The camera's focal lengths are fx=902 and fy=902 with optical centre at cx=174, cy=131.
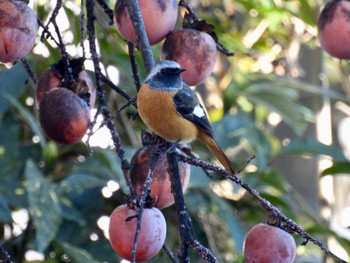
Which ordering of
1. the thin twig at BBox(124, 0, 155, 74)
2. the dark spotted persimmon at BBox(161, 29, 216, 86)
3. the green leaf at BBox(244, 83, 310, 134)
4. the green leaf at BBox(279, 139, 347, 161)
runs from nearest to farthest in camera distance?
the thin twig at BBox(124, 0, 155, 74)
the dark spotted persimmon at BBox(161, 29, 216, 86)
the green leaf at BBox(279, 139, 347, 161)
the green leaf at BBox(244, 83, 310, 134)

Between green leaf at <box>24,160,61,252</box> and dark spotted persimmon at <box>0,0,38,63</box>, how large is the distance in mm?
530

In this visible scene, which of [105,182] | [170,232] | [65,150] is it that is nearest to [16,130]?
[65,150]

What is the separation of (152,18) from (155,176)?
0.23 metres

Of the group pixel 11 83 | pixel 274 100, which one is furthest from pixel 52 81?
pixel 274 100

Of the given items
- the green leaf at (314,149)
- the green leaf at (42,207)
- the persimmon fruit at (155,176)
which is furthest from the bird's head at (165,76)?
the green leaf at (314,149)

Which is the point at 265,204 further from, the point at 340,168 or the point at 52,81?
the point at 340,168

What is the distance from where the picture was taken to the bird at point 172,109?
1.31m

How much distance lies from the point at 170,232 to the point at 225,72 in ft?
3.34

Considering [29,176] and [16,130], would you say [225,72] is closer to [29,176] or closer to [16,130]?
[16,130]

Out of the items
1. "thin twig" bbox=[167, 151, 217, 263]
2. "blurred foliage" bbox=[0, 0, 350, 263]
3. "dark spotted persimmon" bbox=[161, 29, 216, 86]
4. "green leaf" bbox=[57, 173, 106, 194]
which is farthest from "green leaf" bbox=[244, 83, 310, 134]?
"thin twig" bbox=[167, 151, 217, 263]

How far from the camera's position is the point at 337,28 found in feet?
4.72

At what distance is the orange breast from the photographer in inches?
Result: 52.2

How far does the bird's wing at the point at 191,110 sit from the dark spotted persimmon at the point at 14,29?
12.8 inches

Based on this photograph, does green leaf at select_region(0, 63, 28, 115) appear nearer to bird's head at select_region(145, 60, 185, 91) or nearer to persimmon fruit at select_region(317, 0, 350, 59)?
bird's head at select_region(145, 60, 185, 91)
